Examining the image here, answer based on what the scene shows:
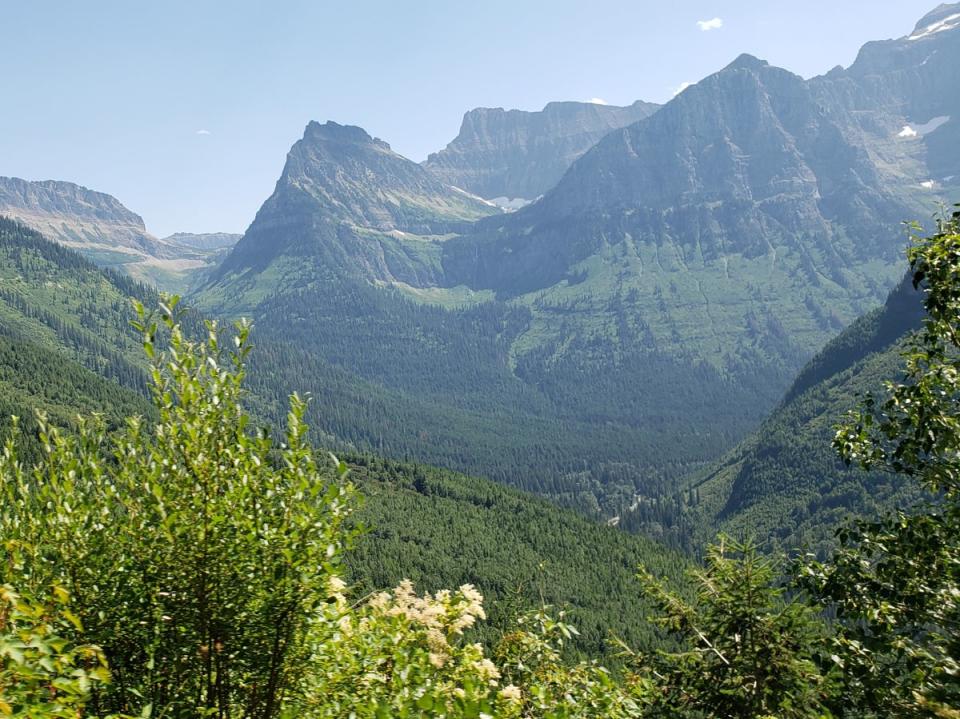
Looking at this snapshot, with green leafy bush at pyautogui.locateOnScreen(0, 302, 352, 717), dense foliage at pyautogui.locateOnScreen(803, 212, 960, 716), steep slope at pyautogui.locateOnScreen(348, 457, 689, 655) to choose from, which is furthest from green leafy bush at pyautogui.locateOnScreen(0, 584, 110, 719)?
steep slope at pyautogui.locateOnScreen(348, 457, 689, 655)

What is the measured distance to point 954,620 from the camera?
10711 millimetres

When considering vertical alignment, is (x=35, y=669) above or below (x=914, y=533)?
below

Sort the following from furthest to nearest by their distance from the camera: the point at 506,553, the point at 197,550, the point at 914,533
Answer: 1. the point at 506,553
2. the point at 914,533
3. the point at 197,550

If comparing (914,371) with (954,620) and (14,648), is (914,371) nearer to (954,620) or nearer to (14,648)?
(954,620)

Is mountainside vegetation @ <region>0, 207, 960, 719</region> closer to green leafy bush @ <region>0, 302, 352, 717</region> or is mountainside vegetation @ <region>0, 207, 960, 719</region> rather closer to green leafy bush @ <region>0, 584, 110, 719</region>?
green leafy bush @ <region>0, 302, 352, 717</region>

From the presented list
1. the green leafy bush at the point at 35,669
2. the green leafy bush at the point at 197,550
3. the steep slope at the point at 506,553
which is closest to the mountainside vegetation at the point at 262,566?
the green leafy bush at the point at 197,550

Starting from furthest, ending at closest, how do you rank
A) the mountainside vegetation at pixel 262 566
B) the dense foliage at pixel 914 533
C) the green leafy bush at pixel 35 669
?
the dense foliage at pixel 914 533 → the mountainside vegetation at pixel 262 566 → the green leafy bush at pixel 35 669

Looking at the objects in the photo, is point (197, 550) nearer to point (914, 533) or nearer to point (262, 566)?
point (262, 566)

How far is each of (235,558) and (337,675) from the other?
142 inches

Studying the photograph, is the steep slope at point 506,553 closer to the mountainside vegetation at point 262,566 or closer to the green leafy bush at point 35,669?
the mountainside vegetation at point 262,566

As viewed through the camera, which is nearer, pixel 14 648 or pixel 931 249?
pixel 14 648

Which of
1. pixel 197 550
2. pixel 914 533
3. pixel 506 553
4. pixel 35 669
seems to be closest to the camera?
pixel 35 669

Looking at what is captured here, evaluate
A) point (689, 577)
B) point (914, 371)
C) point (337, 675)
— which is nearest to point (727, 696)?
point (689, 577)

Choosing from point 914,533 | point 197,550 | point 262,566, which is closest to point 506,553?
point 914,533
